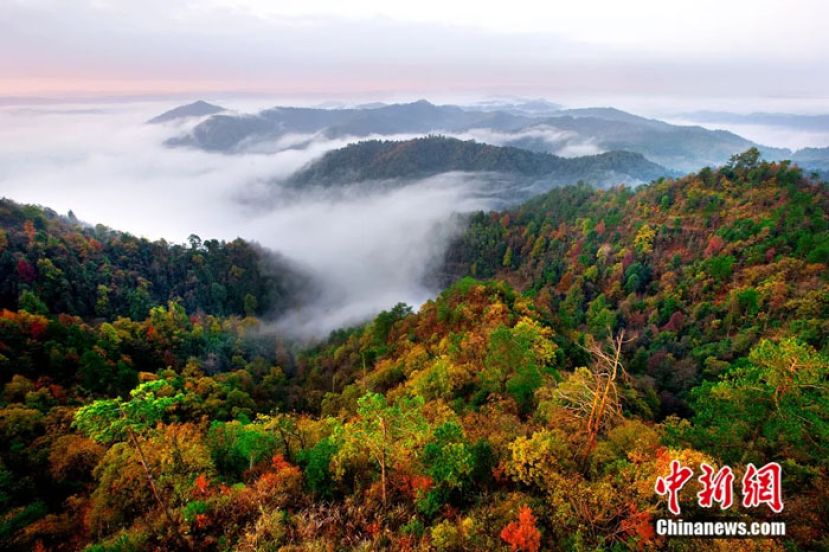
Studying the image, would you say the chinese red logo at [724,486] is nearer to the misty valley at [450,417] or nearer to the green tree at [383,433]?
the misty valley at [450,417]

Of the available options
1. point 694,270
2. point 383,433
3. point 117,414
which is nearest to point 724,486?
point 383,433

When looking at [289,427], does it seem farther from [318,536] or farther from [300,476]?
[318,536]

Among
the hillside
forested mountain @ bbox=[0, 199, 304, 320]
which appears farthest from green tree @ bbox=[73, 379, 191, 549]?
forested mountain @ bbox=[0, 199, 304, 320]

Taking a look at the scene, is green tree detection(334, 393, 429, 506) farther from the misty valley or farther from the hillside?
the hillside

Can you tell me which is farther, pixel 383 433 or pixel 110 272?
pixel 110 272

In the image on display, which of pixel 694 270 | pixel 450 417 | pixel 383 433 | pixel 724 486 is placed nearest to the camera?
A: pixel 724 486

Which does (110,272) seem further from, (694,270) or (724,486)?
(694,270)

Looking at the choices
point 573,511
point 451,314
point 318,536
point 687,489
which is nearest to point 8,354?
point 451,314
